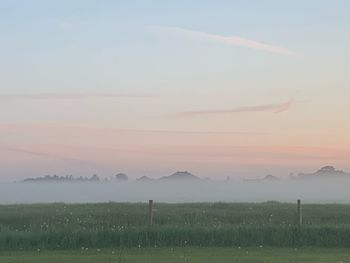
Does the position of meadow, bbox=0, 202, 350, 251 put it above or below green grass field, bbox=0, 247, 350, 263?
above

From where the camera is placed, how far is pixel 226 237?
91.5 feet

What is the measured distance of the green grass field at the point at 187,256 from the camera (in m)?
22.6

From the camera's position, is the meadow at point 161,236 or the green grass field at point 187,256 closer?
the green grass field at point 187,256

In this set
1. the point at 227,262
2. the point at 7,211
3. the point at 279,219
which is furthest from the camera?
the point at 7,211

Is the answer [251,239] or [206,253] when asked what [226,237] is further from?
[206,253]

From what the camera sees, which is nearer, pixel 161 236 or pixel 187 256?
pixel 187 256

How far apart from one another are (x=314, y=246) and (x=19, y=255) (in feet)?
37.5

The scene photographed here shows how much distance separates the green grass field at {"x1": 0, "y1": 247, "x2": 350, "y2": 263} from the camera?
22.6 metres

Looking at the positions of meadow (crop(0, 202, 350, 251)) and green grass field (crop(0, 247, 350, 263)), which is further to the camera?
meadow (crop(0, 202, 350, 251))

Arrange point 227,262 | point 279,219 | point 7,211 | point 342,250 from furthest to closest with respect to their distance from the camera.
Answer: point 7,211
point 279,219
point 342,250
point 227,262

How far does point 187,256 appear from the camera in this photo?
2366 cm

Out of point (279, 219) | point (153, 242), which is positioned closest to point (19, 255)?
point (153, 242)

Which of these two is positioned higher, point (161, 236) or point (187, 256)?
point (161, 236)

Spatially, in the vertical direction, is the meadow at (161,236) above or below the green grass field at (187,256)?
Answer: above
